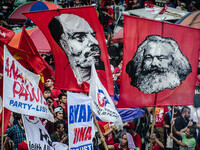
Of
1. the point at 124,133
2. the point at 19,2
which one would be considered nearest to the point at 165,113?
the point at 124,133

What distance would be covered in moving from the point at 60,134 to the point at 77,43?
2263 mm

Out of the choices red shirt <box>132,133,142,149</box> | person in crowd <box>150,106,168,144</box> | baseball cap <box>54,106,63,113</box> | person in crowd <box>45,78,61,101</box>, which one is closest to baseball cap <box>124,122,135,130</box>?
red shirt <box>132,133,142,149</box>

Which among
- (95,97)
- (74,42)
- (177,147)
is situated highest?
(74,42)

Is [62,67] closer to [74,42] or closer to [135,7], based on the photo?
[74,42]

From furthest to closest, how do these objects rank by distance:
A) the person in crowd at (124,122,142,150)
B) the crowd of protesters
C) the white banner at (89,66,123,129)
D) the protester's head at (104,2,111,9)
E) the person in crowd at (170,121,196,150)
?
the protester's head at (104,2,111,9)
the person in crowd at (170,121,196,150)
the person in crowd at (124,122,142,150)
the crowd of protesters
the white banner at (89,66,123,129)

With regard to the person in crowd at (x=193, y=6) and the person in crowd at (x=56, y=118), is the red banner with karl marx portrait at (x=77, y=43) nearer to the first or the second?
the person in crowd at (x=56, y=118)

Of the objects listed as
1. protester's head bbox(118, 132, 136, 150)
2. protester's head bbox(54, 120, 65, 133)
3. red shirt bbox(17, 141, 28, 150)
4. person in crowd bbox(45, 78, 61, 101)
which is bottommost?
protester's head bbox(118, 132, 136, 150)

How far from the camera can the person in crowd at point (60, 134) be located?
34.4 ft

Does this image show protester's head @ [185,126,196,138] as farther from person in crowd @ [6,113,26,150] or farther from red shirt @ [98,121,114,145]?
person in crowd @ [6,113,26,150]

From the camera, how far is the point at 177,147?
11.3 meters

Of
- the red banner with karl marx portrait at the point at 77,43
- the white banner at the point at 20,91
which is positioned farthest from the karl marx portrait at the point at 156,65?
the white banner at the point at 20,91

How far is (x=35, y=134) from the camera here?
28.9 ft

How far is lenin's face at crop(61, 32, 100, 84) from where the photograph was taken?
9680 mm

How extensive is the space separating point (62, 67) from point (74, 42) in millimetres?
715
